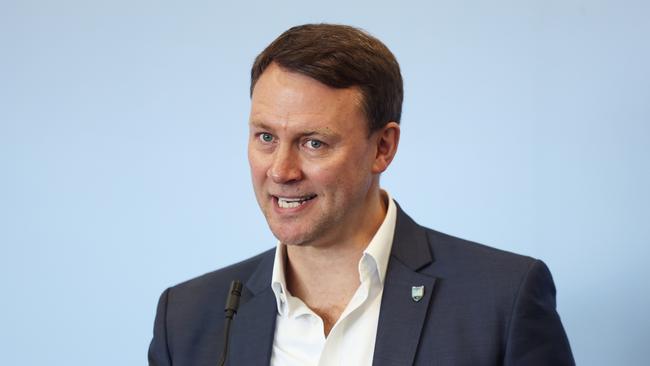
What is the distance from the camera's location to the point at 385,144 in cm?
243

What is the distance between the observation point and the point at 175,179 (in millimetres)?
3254

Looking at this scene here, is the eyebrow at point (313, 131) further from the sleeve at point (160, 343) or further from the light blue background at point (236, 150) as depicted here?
the light blue background at point (236, 150)

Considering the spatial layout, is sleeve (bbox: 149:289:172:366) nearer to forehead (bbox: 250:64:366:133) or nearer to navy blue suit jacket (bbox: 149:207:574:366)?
navy blue suit jacket (bbox: 149:207:574:366)

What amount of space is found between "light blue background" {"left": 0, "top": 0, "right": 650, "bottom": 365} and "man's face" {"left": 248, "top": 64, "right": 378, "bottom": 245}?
604 millimetres

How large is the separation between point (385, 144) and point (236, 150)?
86 centimetres

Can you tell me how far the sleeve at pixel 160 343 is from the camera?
8.36 feet

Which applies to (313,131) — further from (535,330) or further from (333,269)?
(535,330)

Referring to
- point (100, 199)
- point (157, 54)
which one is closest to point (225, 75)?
point (157, 54)

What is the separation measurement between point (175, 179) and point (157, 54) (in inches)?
14.0

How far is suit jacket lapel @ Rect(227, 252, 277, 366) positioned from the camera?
7.95 ft

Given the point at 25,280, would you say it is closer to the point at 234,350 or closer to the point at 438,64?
the point at 234,350

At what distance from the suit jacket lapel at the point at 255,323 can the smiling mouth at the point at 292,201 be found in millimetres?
275

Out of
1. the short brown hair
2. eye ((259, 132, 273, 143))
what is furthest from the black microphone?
the short brown hair

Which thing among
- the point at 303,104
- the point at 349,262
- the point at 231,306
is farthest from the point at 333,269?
the point at 303,104
